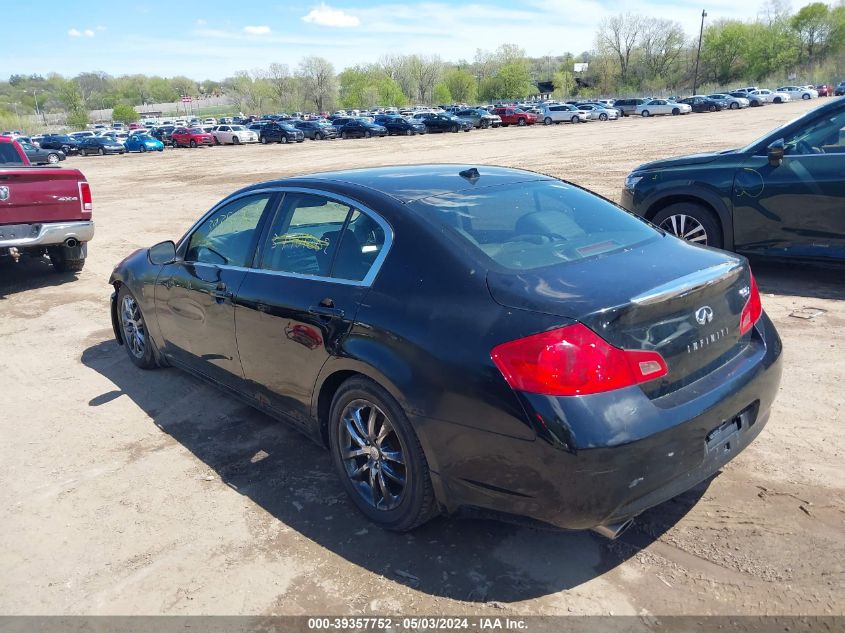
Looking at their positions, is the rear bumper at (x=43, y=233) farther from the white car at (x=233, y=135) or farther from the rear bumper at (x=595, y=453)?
the white car at (x=233, y=135)

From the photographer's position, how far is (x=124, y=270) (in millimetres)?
5633

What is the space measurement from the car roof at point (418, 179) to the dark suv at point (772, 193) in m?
3.52

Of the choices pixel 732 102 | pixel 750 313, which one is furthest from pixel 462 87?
pixel 750 313

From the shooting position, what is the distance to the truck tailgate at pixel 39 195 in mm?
7949

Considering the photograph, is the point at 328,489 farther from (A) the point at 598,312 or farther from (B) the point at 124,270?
(B) the point at 124,270

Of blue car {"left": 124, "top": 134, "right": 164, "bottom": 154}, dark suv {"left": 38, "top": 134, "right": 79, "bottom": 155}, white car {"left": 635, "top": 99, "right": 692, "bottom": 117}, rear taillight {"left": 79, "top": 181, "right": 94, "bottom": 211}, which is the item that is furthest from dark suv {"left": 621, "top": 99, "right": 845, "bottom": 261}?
white car {"left": 635, "top": 99, "right": 692, "bottom": 117}

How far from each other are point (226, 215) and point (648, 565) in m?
3.31

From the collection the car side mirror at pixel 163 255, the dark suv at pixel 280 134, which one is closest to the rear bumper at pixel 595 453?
the car side mirror at pixel 163 255

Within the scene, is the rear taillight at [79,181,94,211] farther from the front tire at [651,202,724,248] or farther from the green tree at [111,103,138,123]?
the green tree at [111,103,138,123]

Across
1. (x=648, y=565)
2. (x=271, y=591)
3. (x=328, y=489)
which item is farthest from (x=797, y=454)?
(x=271, y=591)

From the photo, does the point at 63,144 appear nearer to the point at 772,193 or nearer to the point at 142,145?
the point at 142,145

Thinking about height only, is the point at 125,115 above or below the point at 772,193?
above

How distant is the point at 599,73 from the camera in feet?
421

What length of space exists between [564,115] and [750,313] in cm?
5819
